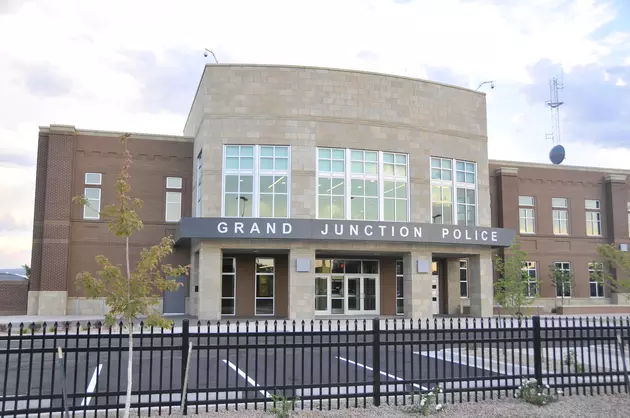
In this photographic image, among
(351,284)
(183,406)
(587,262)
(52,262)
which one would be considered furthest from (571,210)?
(183,406)

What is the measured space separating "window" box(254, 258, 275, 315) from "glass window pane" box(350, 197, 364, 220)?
579 cm

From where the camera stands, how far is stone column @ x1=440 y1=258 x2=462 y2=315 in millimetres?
34281

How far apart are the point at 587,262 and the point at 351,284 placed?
19487mm

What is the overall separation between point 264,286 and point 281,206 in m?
5.63

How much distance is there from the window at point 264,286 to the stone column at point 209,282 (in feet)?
14.0

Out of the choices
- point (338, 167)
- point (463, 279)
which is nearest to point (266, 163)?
point (338, 167)

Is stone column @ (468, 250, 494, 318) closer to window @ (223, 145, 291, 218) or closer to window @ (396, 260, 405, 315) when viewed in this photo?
window @ (396, 260, 405, 315)

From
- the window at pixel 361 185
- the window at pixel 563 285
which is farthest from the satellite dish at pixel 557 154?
the window at pixel 361 185

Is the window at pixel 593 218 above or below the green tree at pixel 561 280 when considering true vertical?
above

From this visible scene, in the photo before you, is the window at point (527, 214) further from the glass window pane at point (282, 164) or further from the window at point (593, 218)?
the glass window pane at point (282, 164)

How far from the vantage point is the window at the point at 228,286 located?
30.8m

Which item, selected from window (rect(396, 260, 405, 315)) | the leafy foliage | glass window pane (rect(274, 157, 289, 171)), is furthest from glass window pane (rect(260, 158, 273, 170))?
the leafy foliage

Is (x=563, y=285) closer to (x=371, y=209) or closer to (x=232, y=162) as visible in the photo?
(x=371, y=209)

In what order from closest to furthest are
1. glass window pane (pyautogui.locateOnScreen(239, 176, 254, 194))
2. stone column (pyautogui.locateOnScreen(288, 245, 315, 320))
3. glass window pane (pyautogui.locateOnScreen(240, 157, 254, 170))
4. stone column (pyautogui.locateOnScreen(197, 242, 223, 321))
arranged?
stone column (pyautogui.locateOnScreen(197, 242, 223, 321))
stone column (pyautogui.locateOnScreen(288, 245, 315, 320))
glass window pane (pyautogui.locateOnScreen(239, 176, 254, 194))
glass window pane (pyautogui.locateOnScreen(240, 157, 254, 170))
